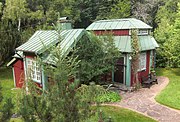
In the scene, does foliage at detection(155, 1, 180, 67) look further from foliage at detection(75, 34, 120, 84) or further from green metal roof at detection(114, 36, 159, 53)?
foliage at detection(75, 34, 120, 84)

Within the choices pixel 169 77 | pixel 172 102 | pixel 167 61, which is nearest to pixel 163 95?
pixel 172 102

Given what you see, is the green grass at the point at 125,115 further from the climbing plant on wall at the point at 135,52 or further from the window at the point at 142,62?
the window at the point at 142,62

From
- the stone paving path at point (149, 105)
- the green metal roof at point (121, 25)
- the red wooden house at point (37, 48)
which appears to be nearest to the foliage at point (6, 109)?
the red wooden house at point (37, 48)

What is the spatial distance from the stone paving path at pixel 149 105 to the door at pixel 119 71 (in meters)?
1.34

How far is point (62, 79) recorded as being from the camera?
3361 millimetres

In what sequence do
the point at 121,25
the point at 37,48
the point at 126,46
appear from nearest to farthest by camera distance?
the point at 37,48, the point at 126,46, the point at 121,25

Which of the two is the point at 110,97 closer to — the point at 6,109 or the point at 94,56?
the point at 94,56

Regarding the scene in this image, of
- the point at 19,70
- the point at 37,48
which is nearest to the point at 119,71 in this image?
the point at 37,48

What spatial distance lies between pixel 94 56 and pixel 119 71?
11.4 feet

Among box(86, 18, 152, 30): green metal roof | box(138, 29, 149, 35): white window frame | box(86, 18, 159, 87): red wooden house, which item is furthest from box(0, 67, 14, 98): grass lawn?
box(138, 29, 149, 35): white window frame

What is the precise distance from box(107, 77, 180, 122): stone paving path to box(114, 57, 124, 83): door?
134cm

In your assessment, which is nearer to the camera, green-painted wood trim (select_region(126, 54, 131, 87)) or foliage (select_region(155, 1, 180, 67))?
green-painted wood trim (select_region(126, 54, 131, 87))

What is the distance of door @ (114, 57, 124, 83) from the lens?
44.1 ft

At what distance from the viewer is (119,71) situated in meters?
13.6
